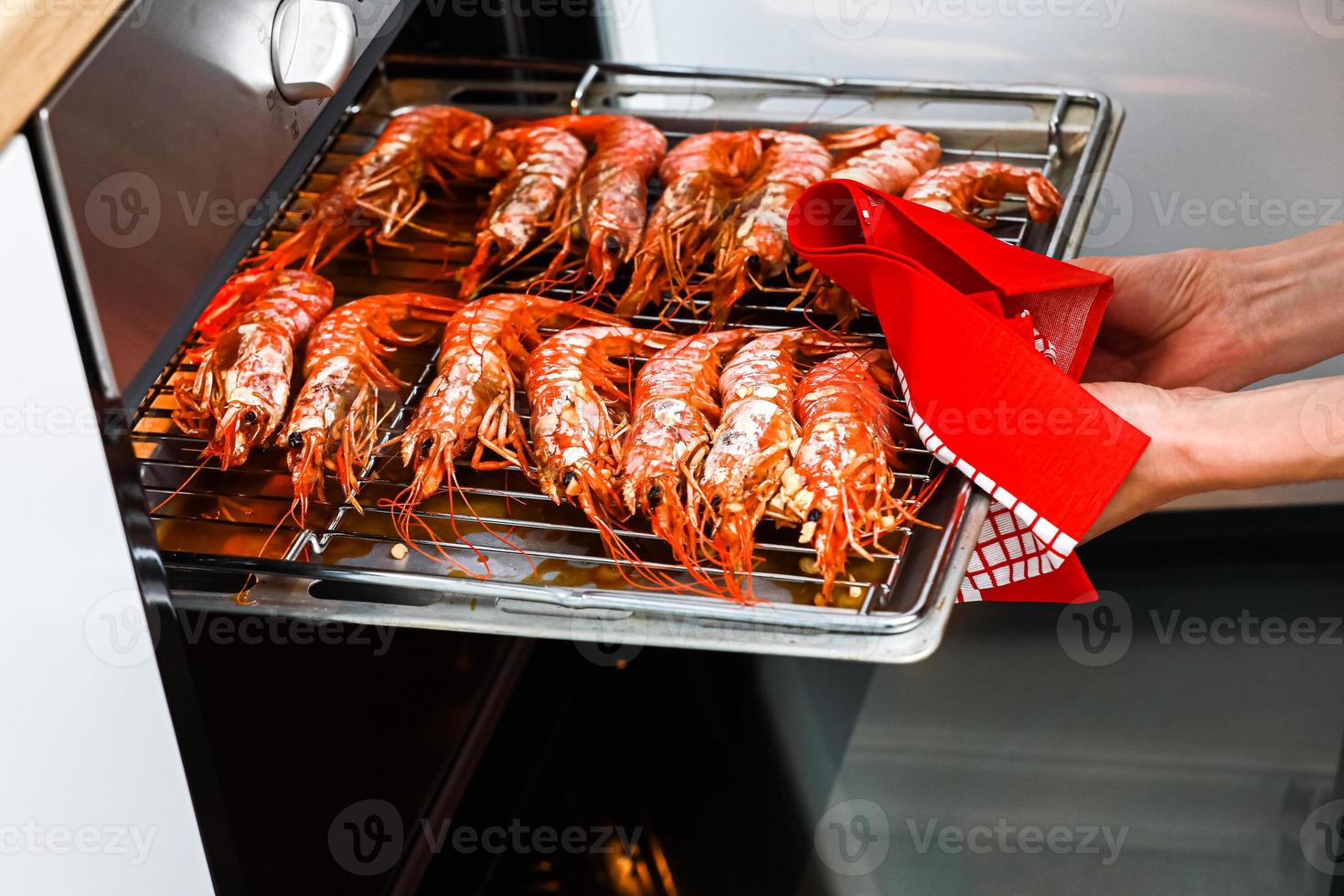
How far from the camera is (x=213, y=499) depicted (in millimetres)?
1530

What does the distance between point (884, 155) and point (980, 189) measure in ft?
0.53

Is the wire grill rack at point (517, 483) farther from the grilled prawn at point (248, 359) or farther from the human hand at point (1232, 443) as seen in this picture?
the human hand at point (1232, 443)

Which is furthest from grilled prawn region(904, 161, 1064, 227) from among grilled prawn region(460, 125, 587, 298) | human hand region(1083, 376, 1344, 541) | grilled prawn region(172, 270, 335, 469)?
grilled prawn region(172, 270, 335, 469)

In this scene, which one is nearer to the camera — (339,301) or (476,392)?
(476,392)

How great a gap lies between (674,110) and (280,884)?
1305mm

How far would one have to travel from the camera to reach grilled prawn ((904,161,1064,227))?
1775 mm

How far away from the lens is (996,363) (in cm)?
138

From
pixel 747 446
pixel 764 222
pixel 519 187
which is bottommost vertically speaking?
pixel 747 446

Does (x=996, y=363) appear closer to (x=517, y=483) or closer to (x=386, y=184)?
(x=517, y=483)

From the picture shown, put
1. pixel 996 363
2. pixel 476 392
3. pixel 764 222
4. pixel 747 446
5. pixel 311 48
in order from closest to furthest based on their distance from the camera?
1. pixel 311 48
2. pixel 996 363
3. pixel 747 446
4. pixel 476 392
5. pixel 764 222

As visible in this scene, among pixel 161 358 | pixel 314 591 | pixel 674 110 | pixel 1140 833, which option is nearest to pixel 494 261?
pixel 674 110

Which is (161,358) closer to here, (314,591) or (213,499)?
(314,591)

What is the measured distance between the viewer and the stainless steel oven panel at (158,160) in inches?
36.4

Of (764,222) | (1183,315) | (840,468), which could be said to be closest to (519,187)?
(764,222)
